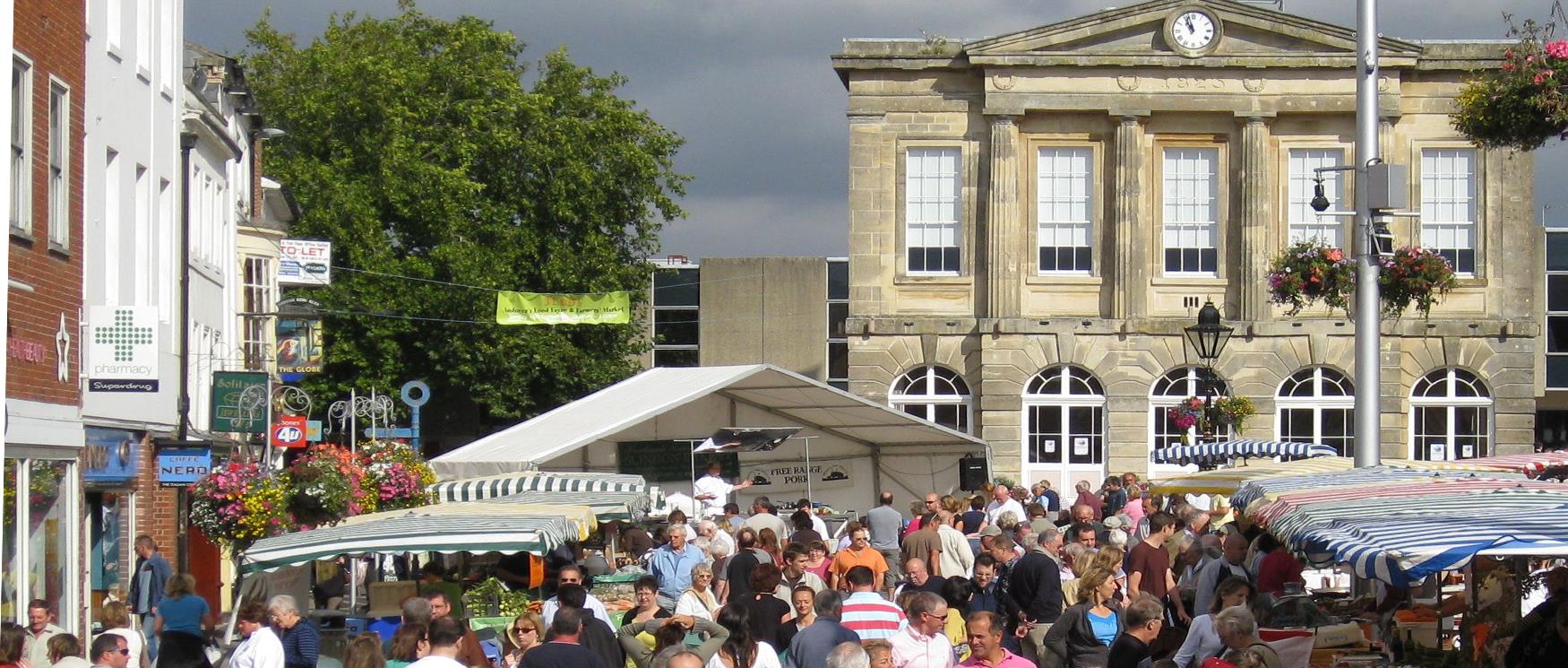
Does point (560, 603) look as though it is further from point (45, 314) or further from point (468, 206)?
point (468, 206)

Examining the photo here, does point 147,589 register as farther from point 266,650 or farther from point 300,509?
point 266,650

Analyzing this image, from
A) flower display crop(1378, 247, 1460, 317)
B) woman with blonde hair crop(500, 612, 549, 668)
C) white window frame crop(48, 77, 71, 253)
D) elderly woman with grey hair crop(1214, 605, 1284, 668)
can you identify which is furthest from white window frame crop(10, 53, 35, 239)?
flower display crop(1378, 247, 1460, 317)

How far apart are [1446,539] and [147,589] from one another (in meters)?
14.4

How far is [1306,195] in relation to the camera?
41938 mm

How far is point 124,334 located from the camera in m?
18.9

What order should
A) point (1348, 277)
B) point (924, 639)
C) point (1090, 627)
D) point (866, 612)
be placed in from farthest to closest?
point (1348, 277)
point (866, 612)
point (1090, 627)
point (924, 639)

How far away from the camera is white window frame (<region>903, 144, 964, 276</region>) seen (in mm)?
42125

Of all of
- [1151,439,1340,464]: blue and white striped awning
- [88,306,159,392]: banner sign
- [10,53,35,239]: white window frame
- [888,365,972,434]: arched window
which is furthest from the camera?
[888,365,972,434]: arched window

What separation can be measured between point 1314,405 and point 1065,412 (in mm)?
5066

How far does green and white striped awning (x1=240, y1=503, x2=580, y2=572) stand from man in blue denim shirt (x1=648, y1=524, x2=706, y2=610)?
2636mm

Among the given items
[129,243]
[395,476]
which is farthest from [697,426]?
[129,243]

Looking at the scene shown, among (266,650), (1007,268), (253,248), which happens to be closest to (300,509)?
(266,650)

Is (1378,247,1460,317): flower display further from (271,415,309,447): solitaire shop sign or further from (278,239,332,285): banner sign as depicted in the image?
(278,239,332,285): banner sign

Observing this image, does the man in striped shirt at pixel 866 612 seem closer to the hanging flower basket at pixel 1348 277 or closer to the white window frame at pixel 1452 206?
the hanging flower basket at pixel 1348 277
